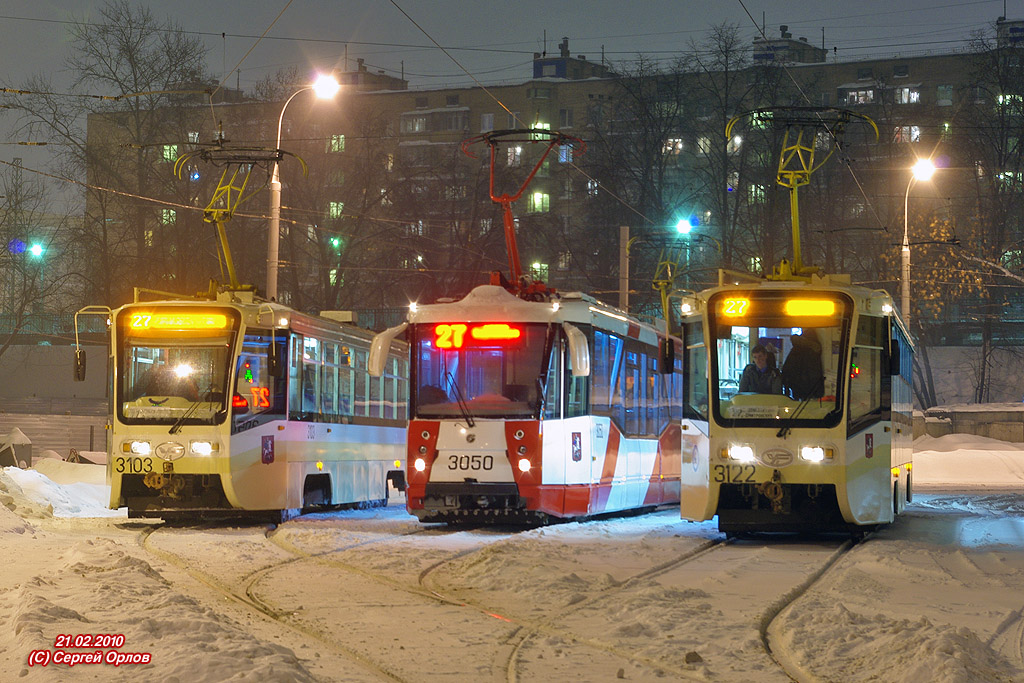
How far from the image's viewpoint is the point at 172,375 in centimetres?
1753

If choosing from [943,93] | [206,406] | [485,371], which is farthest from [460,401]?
[943,93]

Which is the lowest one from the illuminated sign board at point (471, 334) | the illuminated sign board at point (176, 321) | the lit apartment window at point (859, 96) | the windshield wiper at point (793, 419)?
the windshield wiper at point (793, 419)

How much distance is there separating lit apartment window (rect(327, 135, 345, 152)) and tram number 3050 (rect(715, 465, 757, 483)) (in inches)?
1428

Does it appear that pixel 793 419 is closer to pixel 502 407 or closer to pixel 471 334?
pixel 502 407

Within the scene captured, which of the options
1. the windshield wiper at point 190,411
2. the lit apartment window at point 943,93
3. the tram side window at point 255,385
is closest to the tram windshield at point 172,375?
the windshield wiper at point 190,411

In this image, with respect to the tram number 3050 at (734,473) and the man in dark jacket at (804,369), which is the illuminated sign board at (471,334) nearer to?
the tram number 3050 at (734,473)

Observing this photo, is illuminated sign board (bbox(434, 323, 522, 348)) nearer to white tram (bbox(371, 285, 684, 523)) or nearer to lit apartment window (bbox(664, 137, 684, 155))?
white tram (bbox(371, 285, 684, 523))

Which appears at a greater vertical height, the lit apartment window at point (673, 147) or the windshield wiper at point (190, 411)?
the lit apartment window at point (673, 147)

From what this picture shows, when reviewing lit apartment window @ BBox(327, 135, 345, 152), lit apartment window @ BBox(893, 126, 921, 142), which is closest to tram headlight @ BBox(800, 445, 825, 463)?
lit apartment window @ BBox(327, 135, 345, 152)

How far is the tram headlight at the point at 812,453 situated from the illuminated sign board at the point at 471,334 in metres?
3.68

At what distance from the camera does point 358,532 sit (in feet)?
53.7

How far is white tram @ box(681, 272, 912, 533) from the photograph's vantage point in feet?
49.3

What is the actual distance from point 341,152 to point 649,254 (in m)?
11.3

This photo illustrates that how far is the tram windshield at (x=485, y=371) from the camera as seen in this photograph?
16625 mm
